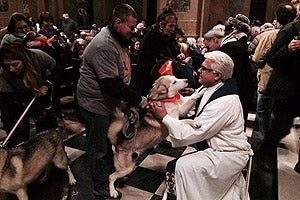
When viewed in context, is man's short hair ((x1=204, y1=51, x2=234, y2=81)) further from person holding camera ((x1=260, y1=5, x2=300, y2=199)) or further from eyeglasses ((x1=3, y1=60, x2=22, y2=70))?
eyeglasses ((x1=3, y1=60, x2=22, y2=70))

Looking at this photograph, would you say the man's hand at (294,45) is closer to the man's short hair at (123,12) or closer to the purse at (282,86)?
the purse at (282,86)

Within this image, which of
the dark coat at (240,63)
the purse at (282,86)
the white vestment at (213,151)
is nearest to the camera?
the white vestment at (213,151)

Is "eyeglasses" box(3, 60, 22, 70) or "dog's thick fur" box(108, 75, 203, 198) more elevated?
"eyeglasses" box(3, 60, 22, 70)

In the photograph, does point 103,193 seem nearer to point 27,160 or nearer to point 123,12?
point 27,160

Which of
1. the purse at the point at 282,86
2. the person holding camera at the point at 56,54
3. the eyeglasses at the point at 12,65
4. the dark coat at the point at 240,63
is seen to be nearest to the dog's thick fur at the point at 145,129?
the dark coat at the point at 240,63

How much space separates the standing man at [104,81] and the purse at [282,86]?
5.01ft

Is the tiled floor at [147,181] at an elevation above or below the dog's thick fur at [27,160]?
below

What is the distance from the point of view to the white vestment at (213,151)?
2010 millimetres

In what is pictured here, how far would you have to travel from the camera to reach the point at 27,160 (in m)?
2.35

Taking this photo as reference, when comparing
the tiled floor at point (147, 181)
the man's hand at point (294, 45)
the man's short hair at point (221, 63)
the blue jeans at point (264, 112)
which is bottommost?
the tiled floor at point (147, 181)

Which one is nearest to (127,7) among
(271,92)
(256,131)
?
(271,92)

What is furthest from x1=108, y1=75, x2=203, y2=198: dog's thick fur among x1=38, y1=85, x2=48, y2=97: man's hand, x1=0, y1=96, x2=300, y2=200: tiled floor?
x1=38, y1=85, x2=48, y2=97: man's hand

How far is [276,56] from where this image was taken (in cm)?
288

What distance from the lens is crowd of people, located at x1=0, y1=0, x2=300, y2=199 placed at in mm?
2061
